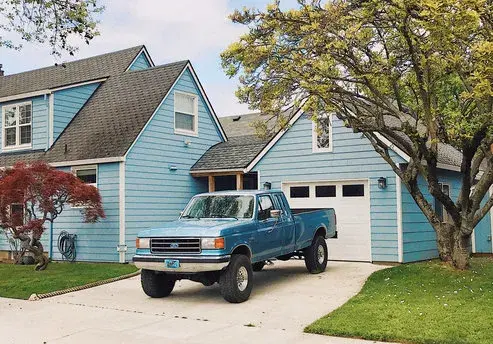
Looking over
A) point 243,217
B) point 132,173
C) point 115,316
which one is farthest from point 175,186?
point 115,316

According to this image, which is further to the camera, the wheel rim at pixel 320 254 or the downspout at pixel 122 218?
the downspout at pixel 122 218

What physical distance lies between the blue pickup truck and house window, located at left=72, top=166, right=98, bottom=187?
6000 millimetres

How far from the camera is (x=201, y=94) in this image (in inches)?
763

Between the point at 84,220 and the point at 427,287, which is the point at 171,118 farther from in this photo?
the point at 427,287

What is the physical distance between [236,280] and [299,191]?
7.00 metres

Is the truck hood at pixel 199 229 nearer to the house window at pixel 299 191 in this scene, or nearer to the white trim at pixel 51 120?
the house window at pixel 299 191

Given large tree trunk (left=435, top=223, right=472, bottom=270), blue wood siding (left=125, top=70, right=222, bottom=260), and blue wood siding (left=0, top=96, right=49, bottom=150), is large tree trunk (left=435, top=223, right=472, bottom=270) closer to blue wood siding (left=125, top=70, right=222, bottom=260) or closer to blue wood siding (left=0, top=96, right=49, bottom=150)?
blue wood siding (left=125, top=70, right=222, bottom=260)

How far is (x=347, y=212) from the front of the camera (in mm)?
15070

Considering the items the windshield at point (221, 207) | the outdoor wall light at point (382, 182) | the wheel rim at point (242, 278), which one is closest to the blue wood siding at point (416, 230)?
the outdoor wall light at point (382, 182)

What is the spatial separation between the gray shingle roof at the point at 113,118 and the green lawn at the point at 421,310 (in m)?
8.99

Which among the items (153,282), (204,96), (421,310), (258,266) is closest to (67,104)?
(204,96)

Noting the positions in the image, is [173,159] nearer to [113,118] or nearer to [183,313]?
[113,118]

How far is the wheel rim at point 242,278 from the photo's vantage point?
385 inches

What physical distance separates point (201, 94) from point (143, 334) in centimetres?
1275
